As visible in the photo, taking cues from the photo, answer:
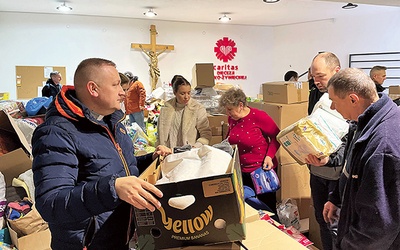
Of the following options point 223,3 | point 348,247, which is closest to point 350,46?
point 223,3

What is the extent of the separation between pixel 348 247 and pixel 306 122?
0.63 m

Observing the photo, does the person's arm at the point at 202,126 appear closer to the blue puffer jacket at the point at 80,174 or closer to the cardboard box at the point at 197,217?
the blue puffer jacket at the point at 80,174

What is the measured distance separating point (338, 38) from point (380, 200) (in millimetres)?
6558

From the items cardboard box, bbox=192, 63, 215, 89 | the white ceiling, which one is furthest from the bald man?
the white ceiling

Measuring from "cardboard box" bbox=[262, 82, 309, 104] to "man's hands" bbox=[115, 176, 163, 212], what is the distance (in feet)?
6.67

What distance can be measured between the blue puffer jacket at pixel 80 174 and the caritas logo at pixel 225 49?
6.44m

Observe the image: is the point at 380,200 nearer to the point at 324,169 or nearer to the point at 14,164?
the point at 324,169

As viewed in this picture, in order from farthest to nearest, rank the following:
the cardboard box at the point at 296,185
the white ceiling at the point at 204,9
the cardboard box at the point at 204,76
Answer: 1. the white ceiling at the point at 204,9
2. the cardboard box at the point at 204,76
3. the cardboard box at the point at 296,185

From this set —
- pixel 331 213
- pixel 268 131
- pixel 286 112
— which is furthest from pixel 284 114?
pixel 331 213

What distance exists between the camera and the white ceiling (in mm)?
5188

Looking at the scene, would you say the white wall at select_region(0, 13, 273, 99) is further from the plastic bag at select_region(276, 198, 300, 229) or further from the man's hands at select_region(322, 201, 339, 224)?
the man's hands at select_region(322, 201, 339, 224)

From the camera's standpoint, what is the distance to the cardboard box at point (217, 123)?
303cm

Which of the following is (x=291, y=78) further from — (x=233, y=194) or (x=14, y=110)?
(x=233, y=194)

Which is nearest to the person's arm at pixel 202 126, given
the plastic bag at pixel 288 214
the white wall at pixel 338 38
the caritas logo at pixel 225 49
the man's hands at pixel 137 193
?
the plastic bag at pixel 288 214
